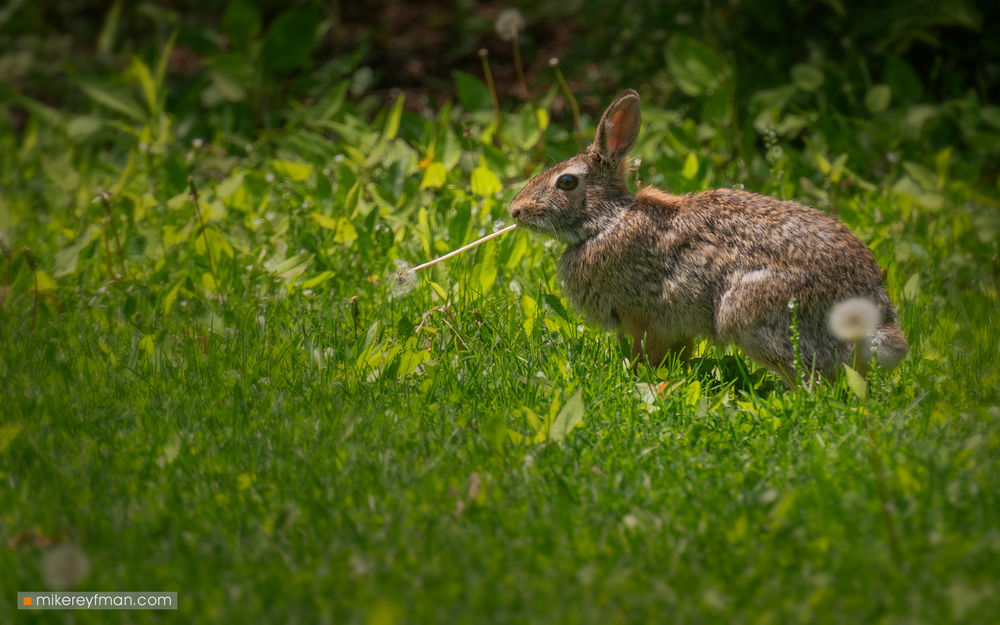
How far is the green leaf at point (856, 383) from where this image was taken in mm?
3887

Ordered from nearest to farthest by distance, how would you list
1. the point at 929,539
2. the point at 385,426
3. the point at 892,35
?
the point at 929,539 < the point at 385,426 < the point at 892,35

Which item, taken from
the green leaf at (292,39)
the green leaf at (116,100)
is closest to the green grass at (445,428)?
the green leaf at (116,100)

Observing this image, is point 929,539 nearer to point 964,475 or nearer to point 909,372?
point 964,475

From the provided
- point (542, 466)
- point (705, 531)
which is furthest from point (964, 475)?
point (542, 466)

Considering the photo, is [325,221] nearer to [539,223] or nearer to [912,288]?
[539,223]

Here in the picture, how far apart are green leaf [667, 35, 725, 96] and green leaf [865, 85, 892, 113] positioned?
38.3 inches

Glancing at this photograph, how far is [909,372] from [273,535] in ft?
→ 8.68

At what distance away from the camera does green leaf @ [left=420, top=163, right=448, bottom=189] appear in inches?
251

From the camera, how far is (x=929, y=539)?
3.04m

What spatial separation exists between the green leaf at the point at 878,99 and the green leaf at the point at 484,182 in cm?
259

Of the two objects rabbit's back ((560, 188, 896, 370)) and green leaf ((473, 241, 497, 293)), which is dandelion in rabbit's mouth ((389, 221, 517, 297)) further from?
rabbit's back ((560, 188, 896, 370))

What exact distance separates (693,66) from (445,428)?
408cm

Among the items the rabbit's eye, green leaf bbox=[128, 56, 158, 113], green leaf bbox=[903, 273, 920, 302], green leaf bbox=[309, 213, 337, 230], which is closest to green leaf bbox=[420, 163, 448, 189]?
green leaf bbox=[309, 213, 337, 230]

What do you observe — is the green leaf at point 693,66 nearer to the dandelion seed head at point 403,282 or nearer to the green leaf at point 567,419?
the dandelion seed head at point 403,282
